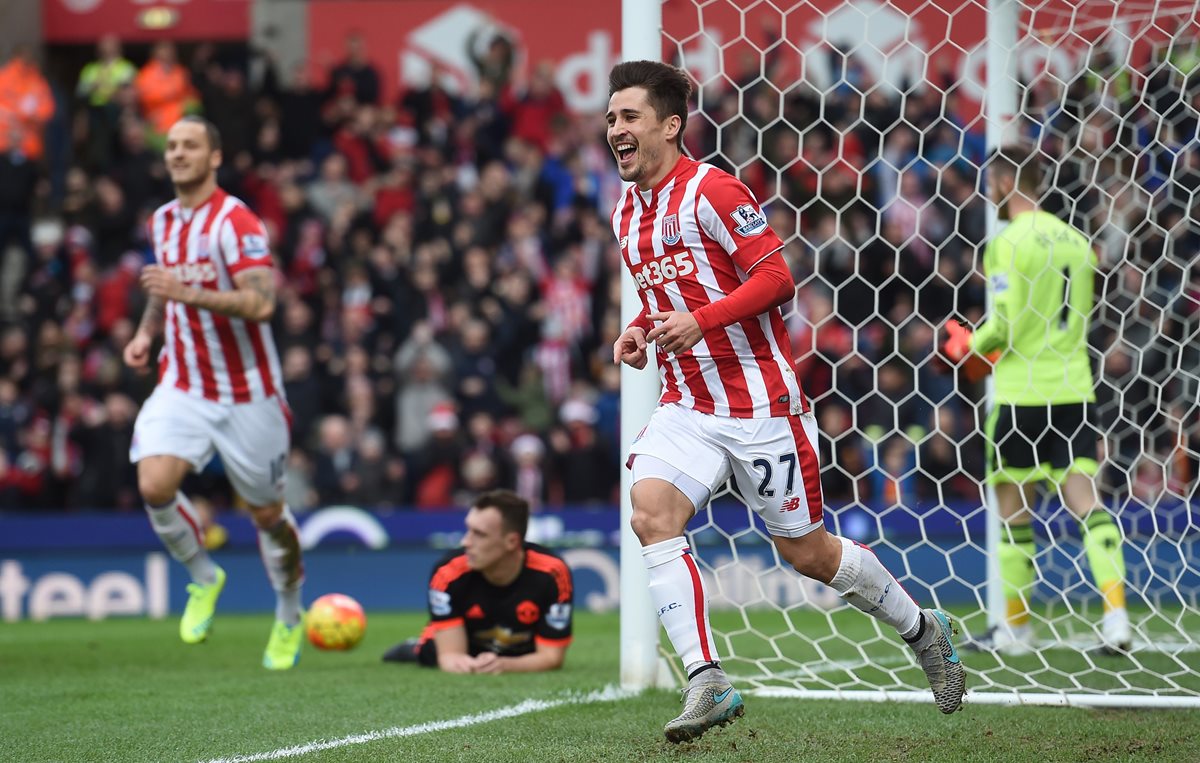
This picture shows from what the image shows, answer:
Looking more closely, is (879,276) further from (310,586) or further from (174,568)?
(174,568)

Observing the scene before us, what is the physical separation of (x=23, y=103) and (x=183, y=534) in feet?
38.3

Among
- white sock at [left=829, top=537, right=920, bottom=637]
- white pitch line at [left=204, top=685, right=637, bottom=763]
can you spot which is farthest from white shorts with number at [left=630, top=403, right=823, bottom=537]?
white pitch line at [left=204, top=685, right=637, bottom=763]

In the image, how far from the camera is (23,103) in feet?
56.0

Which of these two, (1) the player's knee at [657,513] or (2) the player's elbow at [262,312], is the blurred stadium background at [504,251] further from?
(1) the player's knee at [657,513]

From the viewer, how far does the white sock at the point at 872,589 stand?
4.97 m

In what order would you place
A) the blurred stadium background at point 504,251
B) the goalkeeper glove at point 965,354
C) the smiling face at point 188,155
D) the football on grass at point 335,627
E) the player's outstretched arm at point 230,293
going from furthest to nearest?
the blurred stadium background at point 504,251 → the football on grass at point 335,627 → the smiling face at point 188,155 → the goalkeeper glove at point 965,354 → the player's outstretched arm at point 230,293

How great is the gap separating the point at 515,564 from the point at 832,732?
7.39 feet

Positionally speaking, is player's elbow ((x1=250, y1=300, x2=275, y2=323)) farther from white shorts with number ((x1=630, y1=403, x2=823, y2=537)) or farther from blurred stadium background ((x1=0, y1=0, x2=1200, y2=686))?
white shorts with number ((x1=630, y1=403, x2=823, y2=537))

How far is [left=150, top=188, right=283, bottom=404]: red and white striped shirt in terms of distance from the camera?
7109 mm

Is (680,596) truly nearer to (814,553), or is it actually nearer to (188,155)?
(814,553)

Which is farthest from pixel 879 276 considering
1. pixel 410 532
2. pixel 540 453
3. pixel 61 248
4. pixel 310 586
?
pixel 61 248

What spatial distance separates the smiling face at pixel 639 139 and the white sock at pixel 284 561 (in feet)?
11.0

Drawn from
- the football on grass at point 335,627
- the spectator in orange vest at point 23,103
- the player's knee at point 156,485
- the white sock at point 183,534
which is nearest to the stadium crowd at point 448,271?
the spectator in orange vest at point 23,103

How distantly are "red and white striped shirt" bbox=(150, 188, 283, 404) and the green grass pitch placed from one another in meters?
1.40
